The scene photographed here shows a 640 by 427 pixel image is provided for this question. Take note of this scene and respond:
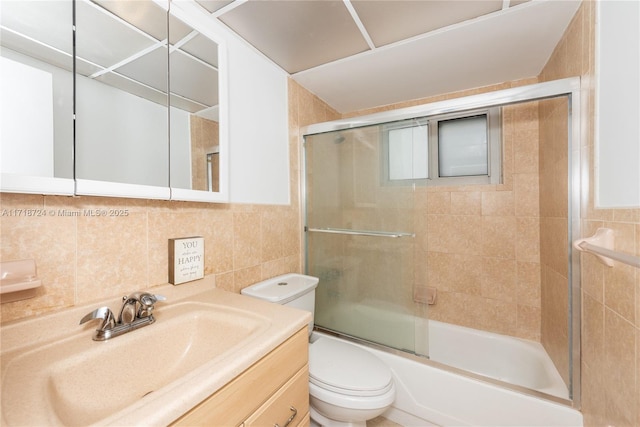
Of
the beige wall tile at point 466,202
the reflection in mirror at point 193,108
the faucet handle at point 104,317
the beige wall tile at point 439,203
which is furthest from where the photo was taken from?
the beige wall tile at point 439,203

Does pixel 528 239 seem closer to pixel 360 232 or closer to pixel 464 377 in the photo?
pixel 464 377

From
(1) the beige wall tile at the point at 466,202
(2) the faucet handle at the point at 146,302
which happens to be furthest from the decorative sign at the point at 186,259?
(1) the beige wall tile at the point at 466,202

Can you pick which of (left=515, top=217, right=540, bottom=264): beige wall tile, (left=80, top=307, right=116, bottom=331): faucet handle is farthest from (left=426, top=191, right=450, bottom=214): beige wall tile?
(left=80, top=307, right=116, bottom=331): faucet handle

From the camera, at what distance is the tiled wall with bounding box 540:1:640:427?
79cm

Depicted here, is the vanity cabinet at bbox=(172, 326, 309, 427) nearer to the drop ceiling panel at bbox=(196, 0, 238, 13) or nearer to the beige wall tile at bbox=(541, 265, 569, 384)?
the beige wall tile at bbox=(541, 265, 569, 384)

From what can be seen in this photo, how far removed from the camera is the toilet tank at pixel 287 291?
50.6 inches

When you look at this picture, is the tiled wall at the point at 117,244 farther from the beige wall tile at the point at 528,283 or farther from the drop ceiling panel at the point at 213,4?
the beige wall tile at the point at 528,283

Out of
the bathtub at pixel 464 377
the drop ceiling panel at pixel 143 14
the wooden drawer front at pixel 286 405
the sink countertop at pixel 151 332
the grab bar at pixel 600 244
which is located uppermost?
the drop ceiling panel at pixel 143 14

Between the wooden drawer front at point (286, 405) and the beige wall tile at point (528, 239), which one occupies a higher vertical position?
the beige wall tile at point (528, 239)

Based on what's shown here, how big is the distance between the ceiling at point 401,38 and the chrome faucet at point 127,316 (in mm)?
1247

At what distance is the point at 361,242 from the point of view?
1.65m

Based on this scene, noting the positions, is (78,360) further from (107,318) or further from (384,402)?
(384,402)

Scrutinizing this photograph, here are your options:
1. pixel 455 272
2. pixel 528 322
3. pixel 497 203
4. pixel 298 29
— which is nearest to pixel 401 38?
pixel 298 29

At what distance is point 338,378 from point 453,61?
1.84 metres
